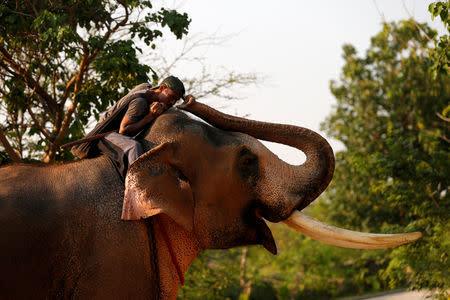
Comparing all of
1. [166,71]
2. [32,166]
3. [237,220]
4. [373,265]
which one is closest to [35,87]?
[166,71]

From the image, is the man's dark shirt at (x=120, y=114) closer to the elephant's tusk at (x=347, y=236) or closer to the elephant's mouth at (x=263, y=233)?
the elephant's mouth at (x=263, y=233)

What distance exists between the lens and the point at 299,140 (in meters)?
3.97

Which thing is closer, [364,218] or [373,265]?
[364,218]

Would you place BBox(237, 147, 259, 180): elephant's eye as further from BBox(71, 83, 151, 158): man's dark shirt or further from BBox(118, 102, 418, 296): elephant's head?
BBox(71, 83, 151, 158): man's dark shirt

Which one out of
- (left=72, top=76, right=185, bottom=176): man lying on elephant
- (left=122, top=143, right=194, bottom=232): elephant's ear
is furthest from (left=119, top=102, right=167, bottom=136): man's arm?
(left=122, top=143, right=194, bottom=232): elephant's ear

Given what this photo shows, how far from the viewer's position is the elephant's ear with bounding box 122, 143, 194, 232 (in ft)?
11.0

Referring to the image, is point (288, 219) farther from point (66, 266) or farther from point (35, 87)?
point (35, 87)

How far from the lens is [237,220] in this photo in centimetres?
Answer: 371

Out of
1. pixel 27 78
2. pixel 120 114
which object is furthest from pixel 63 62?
pixel 120 114

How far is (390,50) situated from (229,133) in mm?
21091

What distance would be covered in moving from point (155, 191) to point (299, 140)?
3.52ft

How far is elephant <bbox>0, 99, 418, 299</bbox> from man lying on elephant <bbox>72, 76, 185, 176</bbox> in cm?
7

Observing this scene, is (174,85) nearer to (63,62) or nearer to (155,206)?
(155,206)

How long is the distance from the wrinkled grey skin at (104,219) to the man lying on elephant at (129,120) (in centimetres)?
8
